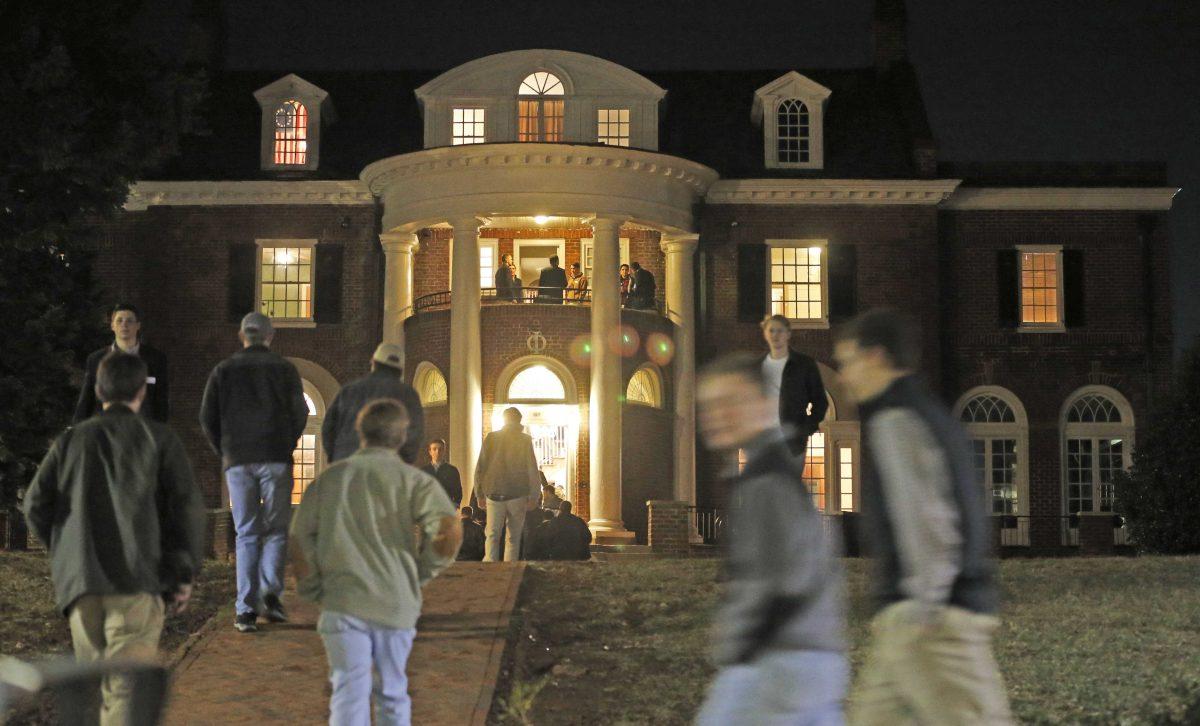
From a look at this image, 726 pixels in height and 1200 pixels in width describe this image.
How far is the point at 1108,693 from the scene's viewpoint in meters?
10.2

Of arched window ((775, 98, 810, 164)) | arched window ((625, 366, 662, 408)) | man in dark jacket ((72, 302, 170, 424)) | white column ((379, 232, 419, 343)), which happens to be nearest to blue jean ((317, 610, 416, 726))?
man in dark jacket ((72, 302, 170, 424))

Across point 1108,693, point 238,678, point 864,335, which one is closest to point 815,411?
point 1108,693

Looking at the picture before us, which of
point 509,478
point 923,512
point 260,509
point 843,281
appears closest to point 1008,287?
point 843,281

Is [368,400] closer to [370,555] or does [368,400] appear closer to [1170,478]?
[370,555]

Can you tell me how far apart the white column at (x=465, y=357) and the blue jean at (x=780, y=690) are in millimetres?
21839

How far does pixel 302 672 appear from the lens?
32.4 feet

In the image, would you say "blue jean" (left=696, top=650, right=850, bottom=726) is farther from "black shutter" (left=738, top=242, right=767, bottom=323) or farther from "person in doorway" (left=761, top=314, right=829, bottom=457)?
"black shutter" (left=738, top=242, right=767, bottom=323)

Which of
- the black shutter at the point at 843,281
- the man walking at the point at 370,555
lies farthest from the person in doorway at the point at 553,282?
the man walking at the point at 370,555

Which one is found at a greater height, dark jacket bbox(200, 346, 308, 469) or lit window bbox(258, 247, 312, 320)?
lit window bbox(258, 247, 312, 320)

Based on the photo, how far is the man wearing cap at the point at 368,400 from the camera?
10.0 m

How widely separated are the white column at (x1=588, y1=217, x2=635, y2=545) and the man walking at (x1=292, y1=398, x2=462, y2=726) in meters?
20.2

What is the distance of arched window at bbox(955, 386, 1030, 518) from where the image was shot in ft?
99.2

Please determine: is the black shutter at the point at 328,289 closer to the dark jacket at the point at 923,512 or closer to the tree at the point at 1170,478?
the tree at the point at 1170,478

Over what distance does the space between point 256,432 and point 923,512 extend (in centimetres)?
586
